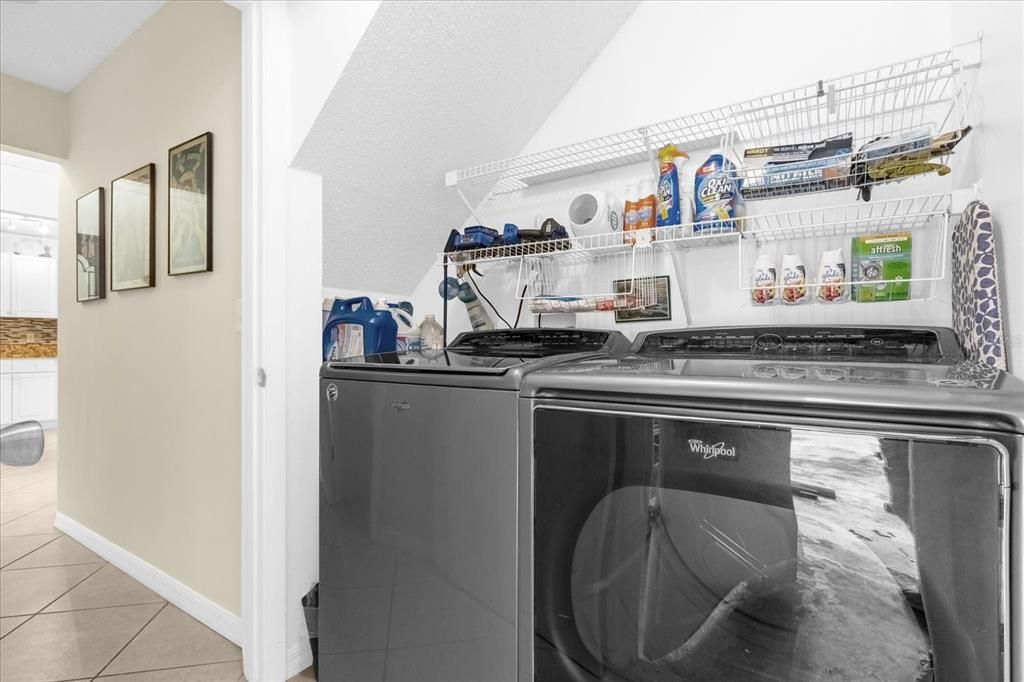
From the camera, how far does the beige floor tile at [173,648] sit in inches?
69.9

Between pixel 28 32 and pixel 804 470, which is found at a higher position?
pixel 28 32

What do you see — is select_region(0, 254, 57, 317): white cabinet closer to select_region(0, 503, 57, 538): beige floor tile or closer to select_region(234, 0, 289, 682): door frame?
select_region(0, 503, 57, 538): beige floor tile

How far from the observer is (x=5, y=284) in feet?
18.1

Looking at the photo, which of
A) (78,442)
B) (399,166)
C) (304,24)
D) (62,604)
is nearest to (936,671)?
(399,166)

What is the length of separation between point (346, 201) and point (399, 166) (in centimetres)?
23

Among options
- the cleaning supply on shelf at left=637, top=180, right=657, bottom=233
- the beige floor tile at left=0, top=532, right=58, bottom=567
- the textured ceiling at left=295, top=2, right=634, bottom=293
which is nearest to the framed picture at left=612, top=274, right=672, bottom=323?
the cleaning supply on shelf at left=637, top=180, right=657, bottom=233

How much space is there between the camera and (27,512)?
11.0 feet

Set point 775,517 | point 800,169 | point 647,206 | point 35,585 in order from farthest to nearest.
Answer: point 35,585, point 647,206, point 800,169, point 775,517

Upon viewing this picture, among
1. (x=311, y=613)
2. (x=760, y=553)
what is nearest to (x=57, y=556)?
(x=311, y=613)

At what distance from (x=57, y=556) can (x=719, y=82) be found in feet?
12.1

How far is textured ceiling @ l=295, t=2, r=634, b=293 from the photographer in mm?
1556

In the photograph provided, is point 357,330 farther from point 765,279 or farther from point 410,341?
point 765,279

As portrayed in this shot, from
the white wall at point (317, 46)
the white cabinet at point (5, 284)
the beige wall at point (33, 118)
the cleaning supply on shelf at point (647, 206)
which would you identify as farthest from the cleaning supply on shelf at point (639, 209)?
the white cabinet at point (5, 284)

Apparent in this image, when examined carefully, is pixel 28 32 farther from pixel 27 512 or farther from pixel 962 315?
pixel 962 315
